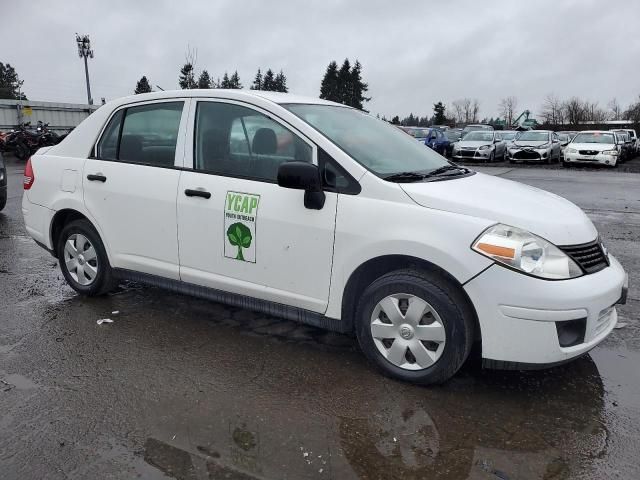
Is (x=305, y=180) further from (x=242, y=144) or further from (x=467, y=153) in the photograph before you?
(x=467, y=153)

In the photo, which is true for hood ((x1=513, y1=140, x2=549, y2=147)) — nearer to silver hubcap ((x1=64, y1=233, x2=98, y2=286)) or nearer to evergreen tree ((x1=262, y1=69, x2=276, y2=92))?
silver hubcap ((x1=64, y1=233, x2=98, y2=286))

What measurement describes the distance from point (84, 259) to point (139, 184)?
1002 mm

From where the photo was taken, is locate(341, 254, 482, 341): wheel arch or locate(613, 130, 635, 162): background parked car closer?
locate(341, 254, 482, 341): wheel arch

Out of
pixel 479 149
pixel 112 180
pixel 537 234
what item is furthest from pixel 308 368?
pixel 479 149

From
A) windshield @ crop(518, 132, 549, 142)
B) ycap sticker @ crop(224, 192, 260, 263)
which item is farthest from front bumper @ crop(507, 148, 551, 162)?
ycap sticker @ crop(224, 192, 260, 263)

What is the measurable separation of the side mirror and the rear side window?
46.4 inches

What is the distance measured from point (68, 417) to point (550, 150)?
23.2 metres

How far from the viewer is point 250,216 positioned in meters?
3.64

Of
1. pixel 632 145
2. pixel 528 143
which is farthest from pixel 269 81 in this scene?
pixel 528 143

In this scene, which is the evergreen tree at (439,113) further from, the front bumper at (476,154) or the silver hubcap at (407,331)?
the silver hubcap at (407,331)

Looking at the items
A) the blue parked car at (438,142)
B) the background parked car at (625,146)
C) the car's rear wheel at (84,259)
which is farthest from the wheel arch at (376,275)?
the background parked car at (625,146)

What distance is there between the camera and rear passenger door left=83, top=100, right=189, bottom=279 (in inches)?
161

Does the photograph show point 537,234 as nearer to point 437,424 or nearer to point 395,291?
point 395,291

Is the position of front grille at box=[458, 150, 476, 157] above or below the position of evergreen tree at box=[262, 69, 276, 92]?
below
